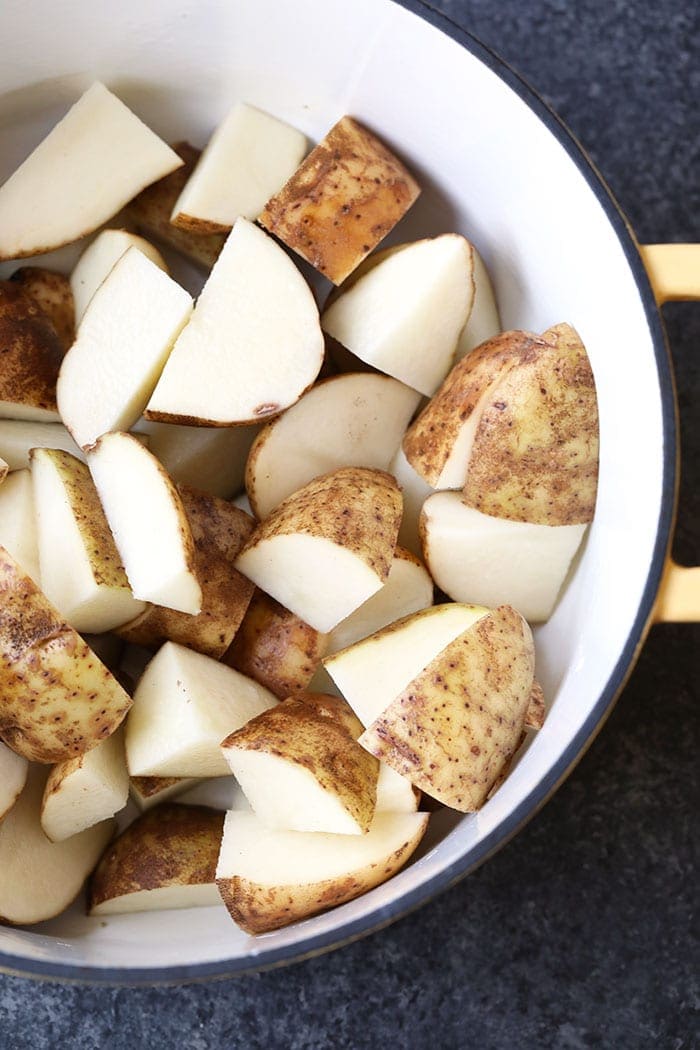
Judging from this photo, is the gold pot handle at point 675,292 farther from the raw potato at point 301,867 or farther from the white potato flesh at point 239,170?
the white potato flesh at point 239,170

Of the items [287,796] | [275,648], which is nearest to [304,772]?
[287,796]

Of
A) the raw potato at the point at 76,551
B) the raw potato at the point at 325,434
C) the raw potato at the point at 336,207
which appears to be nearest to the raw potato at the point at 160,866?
the raw potato at the point at 76,551

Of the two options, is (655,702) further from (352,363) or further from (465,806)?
(352,363)

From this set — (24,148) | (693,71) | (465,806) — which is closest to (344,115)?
(24,148)

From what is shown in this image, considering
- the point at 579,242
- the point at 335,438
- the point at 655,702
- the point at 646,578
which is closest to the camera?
the point at 646,578

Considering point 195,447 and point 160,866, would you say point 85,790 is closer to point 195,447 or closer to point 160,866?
point 160,866

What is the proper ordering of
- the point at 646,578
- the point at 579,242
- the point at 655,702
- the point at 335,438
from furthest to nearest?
the point at 655,702 → the point at 335,438 → the point at 579,242 → the point at 646,578
